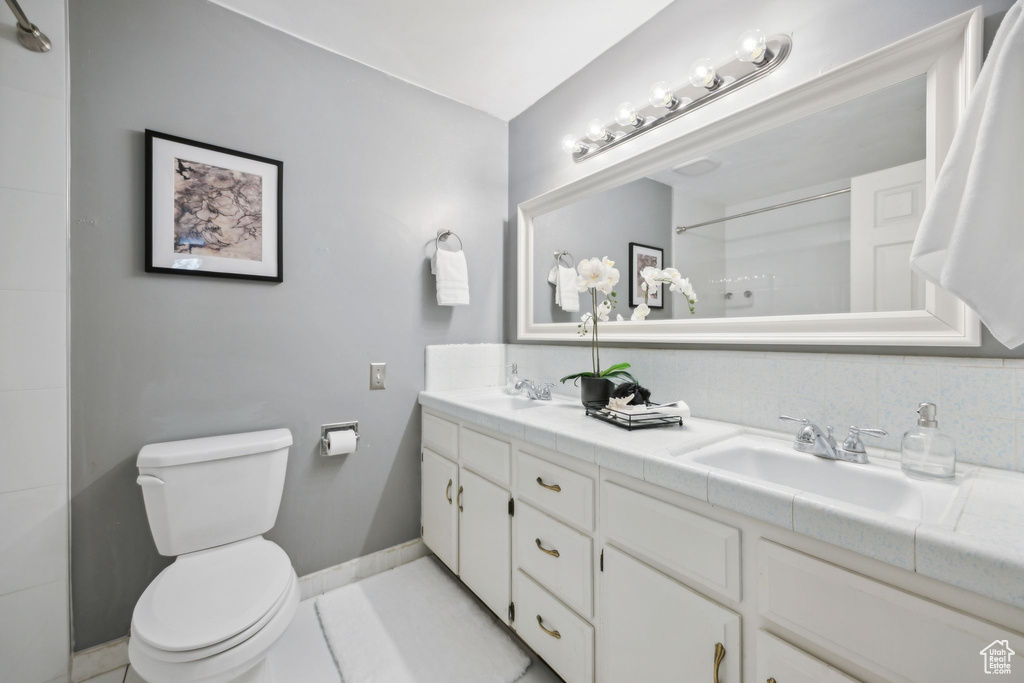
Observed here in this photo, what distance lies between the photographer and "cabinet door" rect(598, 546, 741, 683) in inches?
31.9

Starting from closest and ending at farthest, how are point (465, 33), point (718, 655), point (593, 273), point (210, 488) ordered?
point (718, 655) → point (210, 488) → point (593, 273) → point (465, 33)

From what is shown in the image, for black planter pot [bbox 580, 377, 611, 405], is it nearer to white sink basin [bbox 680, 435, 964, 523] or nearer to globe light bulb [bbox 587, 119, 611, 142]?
white sink basin [bbox 680, 435, 964, 523]

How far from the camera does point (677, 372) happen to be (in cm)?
150

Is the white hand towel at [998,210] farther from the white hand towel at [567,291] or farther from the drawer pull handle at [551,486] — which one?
the white hand towel at [567,291]

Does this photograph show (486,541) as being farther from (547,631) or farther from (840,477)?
(840,477)

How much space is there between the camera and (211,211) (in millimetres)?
1510

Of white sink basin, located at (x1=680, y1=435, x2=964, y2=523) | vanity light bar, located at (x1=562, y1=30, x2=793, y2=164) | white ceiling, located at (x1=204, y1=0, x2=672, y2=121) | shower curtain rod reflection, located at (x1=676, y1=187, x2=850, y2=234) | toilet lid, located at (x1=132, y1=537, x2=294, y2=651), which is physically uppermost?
white ceiling, located at (x1=204, y1=0, x2=672, y2=121)

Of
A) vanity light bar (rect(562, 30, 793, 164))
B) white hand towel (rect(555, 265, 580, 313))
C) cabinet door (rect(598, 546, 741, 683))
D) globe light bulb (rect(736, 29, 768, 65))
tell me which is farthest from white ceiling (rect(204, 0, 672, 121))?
cabinet door (rect(598, 546, 741, 683))

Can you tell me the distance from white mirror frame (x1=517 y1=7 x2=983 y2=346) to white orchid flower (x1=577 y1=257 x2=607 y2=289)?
0.26m

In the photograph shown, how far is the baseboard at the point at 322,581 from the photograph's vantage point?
133cm

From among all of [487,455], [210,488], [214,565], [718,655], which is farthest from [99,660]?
[718,655]

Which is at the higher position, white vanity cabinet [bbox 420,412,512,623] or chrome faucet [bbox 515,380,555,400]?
chrome faucet [bbox 515,380,555,400]

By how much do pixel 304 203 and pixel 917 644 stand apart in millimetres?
2115

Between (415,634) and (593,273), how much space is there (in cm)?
154
